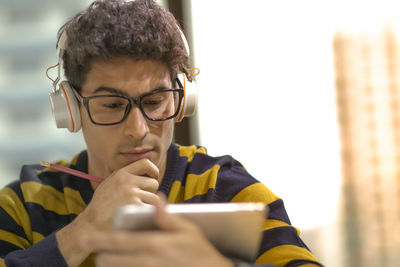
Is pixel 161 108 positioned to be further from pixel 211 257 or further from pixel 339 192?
pixel 339 192

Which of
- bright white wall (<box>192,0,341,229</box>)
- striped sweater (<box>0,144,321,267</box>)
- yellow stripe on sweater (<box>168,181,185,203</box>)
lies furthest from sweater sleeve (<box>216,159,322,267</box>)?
bright white wall (<box>192,0,341,229</box>)

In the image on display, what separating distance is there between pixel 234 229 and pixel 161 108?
0.59 m

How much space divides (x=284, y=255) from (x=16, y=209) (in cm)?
82

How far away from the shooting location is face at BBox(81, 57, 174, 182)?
1.16 m

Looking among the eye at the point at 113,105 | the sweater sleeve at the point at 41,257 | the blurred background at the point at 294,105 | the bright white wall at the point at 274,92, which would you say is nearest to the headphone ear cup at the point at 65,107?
the eye at the point at 113,105

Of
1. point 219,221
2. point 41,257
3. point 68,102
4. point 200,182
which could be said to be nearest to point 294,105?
point 200,182

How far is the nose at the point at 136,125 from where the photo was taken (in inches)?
45.4

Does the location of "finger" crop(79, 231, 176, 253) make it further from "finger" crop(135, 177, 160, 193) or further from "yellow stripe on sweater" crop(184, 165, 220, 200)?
"yellow stripe on sweater" crop(184, 165, 220, 200)

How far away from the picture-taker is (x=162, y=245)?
612 millimetres

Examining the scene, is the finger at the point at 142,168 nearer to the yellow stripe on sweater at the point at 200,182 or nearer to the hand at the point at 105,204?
the hand at the point at 105,204

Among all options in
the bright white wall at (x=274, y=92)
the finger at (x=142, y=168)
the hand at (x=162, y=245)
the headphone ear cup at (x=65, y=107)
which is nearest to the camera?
the hand at (x=162, y=245)

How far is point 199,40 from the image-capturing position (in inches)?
91.5

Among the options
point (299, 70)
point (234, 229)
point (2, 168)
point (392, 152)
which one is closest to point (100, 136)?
point (234, 229)

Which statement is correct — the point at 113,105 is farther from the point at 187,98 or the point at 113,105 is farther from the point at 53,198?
the point at 53,198
